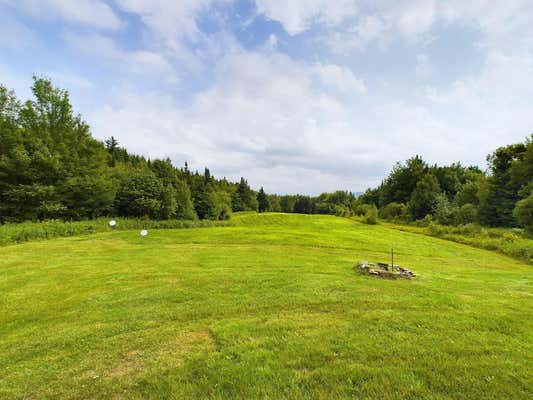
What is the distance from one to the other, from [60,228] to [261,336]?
19.7 meters

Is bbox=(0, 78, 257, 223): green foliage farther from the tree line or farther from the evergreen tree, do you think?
the evergreen tree

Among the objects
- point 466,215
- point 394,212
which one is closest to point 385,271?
point 466,215

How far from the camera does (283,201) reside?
8612 cm

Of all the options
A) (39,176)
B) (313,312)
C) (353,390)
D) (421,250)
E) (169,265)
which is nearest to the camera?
(353,390)

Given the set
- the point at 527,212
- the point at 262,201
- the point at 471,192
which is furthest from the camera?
the point at 262,201

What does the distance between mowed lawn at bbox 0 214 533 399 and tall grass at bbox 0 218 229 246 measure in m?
8.48

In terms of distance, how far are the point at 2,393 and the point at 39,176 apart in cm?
2299

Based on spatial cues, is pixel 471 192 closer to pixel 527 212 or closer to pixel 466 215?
pixel 466 215

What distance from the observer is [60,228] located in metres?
16.2

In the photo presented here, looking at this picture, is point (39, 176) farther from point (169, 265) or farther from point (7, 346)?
point (7, 346)

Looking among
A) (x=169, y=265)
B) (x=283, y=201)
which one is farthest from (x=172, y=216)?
(x=283, y=201)

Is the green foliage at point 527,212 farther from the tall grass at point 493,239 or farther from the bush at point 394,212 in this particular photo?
the bush at point 394,212

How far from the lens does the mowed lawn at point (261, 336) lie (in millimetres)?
2648

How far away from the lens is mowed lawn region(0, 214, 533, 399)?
265 cm
